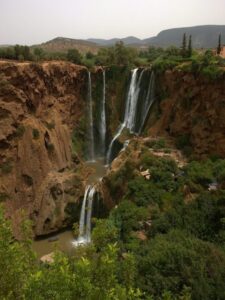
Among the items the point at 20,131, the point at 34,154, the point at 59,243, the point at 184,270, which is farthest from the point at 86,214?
the point at 184,270

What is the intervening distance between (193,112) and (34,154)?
39.5 feet

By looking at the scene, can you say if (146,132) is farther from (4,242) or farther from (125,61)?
(4,242)

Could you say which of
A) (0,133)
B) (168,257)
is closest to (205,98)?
(0,133)

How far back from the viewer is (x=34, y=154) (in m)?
26.5

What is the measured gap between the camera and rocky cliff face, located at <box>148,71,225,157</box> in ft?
84.2

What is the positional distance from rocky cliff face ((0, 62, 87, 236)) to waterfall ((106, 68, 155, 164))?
5.25 m

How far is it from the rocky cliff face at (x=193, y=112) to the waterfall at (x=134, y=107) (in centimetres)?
118

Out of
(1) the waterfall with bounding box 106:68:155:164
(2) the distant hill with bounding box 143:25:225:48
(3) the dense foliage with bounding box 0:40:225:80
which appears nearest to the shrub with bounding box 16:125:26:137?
(3) the dense foliage with bounding box 0:40:225:80

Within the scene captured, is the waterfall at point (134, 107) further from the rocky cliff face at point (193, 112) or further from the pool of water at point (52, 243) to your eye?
the pool of water at point (52, 243)

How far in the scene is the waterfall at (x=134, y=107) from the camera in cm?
3206

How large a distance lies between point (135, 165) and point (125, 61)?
17.1 metres

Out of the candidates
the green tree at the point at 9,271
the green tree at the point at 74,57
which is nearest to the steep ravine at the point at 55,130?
the green tree at the point at 74,57

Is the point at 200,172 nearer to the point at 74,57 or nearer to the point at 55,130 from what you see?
the point at 55,130

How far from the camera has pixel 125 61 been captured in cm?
3819
